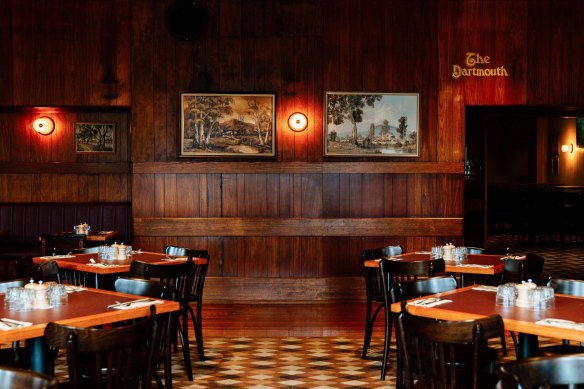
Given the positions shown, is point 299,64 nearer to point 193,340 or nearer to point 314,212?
point 314,212

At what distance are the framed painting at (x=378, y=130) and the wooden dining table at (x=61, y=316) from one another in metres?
5.53

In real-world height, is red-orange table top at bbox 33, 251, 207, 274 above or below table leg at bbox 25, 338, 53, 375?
above

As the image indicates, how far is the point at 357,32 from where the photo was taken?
9477 millimetres

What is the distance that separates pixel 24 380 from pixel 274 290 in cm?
711

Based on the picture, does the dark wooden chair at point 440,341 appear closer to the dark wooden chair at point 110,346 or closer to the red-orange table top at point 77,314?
the dark wooden chair at point 110,346

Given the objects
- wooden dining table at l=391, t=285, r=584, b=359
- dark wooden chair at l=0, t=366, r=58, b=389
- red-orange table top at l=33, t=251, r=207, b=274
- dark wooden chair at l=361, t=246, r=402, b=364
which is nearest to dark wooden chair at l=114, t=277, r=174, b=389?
wooden dining table at l=391, t=285, r=584, b=359

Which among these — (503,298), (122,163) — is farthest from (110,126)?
(503,298)

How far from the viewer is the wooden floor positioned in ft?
24.1

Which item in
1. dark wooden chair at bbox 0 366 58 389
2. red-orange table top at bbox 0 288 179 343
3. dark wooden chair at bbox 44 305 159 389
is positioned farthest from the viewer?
red-orange table top at bbox 0 288 179 343

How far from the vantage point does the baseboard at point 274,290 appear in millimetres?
9414

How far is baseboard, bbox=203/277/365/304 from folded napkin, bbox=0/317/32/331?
18.7 feet

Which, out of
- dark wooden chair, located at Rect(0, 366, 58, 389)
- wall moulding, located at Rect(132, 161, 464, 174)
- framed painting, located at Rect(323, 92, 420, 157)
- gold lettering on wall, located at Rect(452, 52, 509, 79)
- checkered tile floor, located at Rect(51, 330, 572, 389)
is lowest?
checkered tile floor, located at Rect(51, 330, 572, 389)

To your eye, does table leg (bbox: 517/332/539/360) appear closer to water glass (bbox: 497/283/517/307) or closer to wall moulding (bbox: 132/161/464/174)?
water glass (bbox: 497/283/517/307)

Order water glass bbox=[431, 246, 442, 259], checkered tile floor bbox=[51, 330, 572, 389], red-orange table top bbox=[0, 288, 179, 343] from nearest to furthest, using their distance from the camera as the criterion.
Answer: red-orange table top bbox=[0, 288, 179, 343]
checkered tile floor bbox=[51, 330, 572, 389]
water glass bbox=[431, 246, 442, 259]
